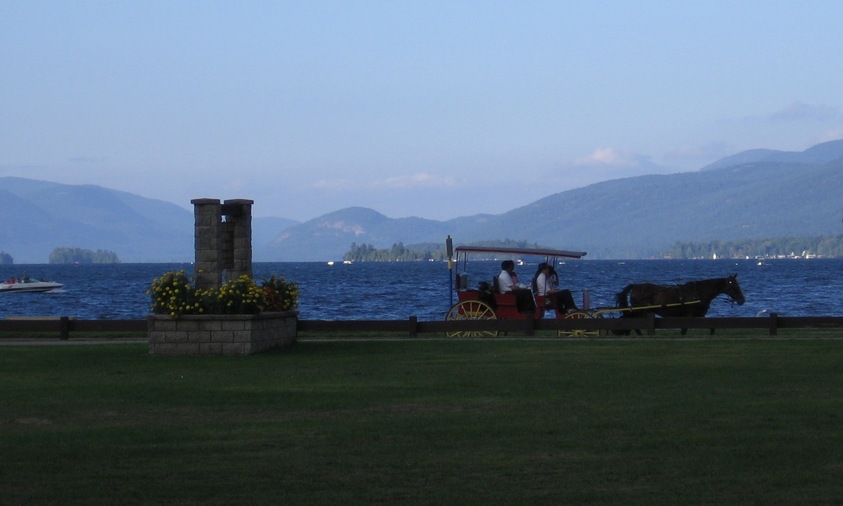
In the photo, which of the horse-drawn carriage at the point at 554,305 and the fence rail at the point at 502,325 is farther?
the horse-drawn carriage at the point at 554,305

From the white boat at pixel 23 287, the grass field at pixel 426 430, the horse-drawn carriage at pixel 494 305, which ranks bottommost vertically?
the grass field at pixel 426 430

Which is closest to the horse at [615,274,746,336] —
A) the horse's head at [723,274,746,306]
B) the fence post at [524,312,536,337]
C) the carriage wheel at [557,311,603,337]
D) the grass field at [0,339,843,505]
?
the horse's head at [723,274,746,306]

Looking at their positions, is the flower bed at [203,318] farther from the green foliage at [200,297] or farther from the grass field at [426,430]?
the grass field at [426,430]

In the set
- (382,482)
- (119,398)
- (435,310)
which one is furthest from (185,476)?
(435,310)

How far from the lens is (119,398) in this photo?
17.0 metres

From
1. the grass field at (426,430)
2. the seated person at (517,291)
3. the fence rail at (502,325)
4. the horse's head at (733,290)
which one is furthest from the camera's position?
the horse's head at (733,290)

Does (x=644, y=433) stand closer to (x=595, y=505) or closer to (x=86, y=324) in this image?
(x=595, y=505)

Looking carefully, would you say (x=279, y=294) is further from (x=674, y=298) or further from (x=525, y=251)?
(x=674, y=298)

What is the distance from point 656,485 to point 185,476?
4002mm

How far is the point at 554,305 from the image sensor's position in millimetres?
30891

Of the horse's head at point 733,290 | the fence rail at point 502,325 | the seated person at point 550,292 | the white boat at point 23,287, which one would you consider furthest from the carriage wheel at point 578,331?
the white boat at point 23,287

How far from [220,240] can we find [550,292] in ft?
29.1

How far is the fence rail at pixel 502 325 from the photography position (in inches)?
1137

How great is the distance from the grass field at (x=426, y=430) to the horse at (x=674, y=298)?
350 inches
